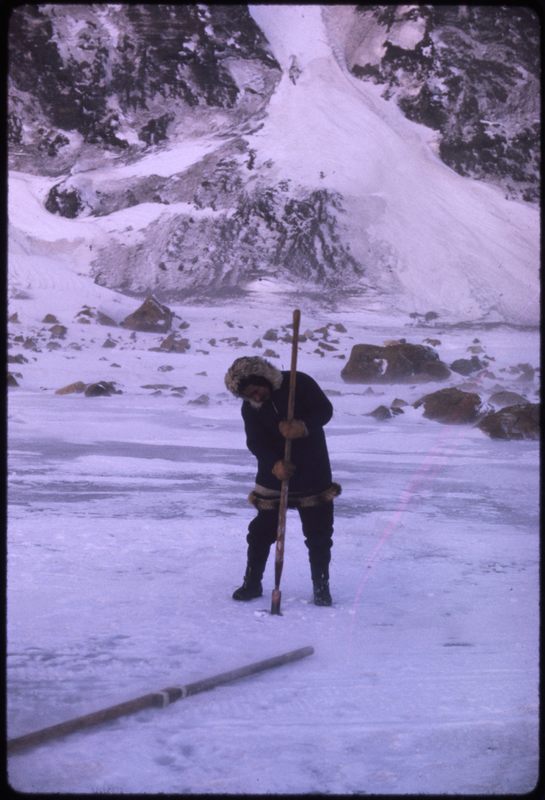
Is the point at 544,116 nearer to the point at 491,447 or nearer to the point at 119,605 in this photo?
the point at 119,605

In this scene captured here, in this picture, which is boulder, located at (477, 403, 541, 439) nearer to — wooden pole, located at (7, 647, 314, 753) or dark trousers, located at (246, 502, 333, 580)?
dark trousers, located at (246, 502, 333, 580)

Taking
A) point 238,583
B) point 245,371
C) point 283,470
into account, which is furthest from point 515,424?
point 245,371

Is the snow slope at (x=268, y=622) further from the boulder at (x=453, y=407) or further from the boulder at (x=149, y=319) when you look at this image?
the boulder at (x=149, y=319)

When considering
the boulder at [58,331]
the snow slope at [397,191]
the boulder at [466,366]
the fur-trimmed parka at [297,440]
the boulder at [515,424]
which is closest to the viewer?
the fur-trimmed parka at [297,440]

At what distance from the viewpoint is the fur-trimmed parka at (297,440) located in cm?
338

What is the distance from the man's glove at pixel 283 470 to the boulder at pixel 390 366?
346 inches

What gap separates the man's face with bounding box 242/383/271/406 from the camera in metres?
3.31

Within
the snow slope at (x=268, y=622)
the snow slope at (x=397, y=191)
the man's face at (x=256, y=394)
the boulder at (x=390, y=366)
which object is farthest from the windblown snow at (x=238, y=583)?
the snow slope at (x=397, y=191)

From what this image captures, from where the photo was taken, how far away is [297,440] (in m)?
3.43

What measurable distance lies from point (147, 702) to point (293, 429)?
112 cm

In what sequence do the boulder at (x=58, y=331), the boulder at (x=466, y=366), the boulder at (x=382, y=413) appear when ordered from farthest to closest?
the boulder at (x=58, y=331)
the boulder at (x=466, y=366)
the boulder at (x=382, y=413)

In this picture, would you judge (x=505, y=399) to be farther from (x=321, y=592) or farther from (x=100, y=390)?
(x=321, y=592)

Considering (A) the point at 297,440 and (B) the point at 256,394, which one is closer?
(B) the point at 256,394

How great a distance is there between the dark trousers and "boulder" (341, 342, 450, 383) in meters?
8.59
